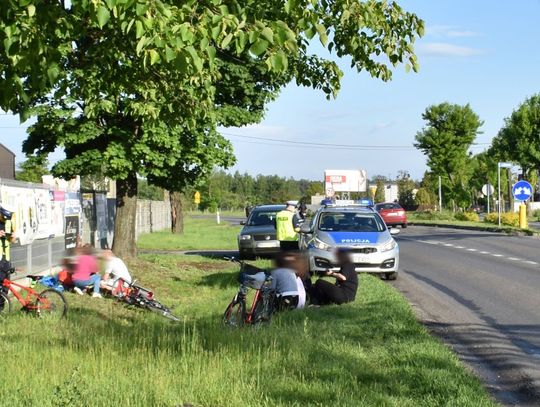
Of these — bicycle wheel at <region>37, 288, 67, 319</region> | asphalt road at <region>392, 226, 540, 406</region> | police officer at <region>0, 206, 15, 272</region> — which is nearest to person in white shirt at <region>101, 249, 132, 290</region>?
bicycle wheel at <region>37, 288, 67, 319</region>

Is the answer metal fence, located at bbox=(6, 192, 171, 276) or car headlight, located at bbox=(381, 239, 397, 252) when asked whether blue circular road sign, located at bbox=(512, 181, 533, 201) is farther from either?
car headlight, located at bbox=(381, 239, 397, 252)

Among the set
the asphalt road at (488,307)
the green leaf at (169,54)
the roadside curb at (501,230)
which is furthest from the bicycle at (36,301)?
the roadside curb at (501,230)

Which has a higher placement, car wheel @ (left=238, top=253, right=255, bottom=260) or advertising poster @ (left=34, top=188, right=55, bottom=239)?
advertising poster @ (left=34, top=188, right=55, bottom=239)

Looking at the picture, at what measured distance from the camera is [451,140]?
62.0m

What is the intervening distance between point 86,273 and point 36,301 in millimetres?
2170

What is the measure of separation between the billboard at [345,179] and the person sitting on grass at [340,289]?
145 ft

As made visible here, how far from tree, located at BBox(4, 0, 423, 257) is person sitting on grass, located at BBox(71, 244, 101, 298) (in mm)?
2598

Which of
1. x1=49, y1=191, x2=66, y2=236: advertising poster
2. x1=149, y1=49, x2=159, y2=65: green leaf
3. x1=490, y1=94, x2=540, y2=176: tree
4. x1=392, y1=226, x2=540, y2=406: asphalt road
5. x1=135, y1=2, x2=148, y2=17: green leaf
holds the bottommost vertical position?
x1=392, y1=226, x2=540, y2=406: asphalt road

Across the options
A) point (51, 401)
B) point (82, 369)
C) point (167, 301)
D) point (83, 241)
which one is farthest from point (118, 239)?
point (51, 401)

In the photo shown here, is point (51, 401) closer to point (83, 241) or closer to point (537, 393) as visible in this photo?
point (537, 393)

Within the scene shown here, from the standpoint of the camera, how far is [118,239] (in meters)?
17.1

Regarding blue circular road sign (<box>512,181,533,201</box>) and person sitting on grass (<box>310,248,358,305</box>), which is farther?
blue circular road sign (<box>512,181,533,201</box>)

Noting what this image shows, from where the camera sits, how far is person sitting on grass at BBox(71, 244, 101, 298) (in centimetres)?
1221

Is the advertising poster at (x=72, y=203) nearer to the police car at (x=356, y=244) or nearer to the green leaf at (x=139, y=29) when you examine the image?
the police car at (x=356, y=244)
